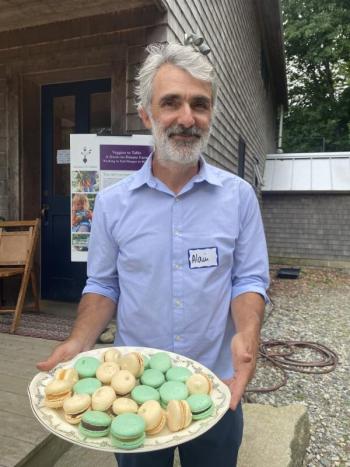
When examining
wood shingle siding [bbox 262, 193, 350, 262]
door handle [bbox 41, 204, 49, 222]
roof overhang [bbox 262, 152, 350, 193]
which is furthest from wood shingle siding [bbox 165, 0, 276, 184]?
door handle [bbox 41, 204, 49, 222]

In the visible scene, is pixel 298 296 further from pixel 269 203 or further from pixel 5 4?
pixel 5 4

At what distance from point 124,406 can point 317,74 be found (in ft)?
76.5

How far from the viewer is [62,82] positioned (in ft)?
14.8

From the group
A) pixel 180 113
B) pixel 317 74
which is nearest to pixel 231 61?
pixel 180 113

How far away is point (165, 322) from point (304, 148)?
21.0m

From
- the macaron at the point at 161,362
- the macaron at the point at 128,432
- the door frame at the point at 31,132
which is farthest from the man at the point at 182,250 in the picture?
the door frame at the point at 31,132

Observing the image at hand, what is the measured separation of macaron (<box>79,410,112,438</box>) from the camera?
109 centimetres

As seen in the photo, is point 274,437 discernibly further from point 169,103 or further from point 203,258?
point 169,103

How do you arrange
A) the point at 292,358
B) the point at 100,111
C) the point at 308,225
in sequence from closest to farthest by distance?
the point at 100,111 < the point at 292,358 < the point at 308,225

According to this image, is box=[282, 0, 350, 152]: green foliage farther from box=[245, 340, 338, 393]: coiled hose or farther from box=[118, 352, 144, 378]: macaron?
box=[118, 352, 144, 378]: macaron

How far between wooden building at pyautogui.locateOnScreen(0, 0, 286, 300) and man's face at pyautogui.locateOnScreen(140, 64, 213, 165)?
2.29 meters

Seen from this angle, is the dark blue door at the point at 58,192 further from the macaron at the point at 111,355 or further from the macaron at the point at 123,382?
the macaron at the point at 123,382

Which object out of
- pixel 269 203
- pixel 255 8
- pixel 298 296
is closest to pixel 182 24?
A: pixel 298 296

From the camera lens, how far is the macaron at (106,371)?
4.22 feet
